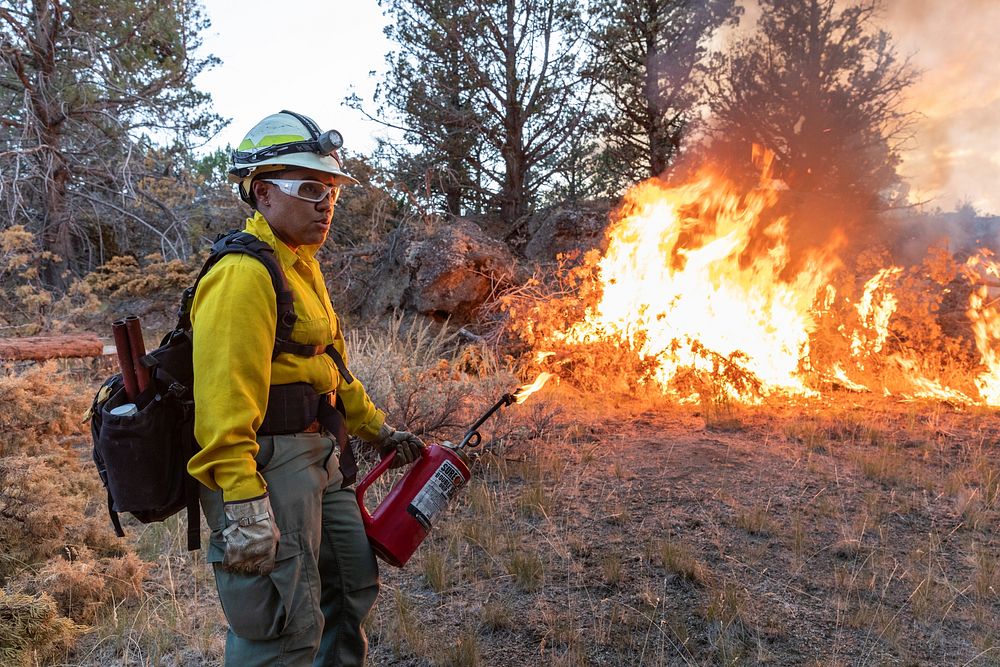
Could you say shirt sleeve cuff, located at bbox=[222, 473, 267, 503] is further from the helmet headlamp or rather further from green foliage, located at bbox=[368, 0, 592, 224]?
green foliage, located at bbox=[368, 0, 592, 224]

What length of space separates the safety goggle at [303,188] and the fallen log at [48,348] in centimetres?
494

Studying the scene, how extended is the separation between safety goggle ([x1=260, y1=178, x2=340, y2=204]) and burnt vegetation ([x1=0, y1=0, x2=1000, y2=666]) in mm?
2130

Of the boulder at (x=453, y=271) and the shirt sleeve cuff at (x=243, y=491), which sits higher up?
the boulder at (x=453, y=271)

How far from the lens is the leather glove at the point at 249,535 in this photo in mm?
1914

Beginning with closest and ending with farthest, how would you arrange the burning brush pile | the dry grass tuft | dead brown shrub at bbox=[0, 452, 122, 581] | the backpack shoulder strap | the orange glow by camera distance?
the backpack shoulder strap, the dry grass tuft, dead brown shrub at bbox=[0, 452, 122, 581], the burning brush pile, the orange glow

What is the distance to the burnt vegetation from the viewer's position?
11.1 feet

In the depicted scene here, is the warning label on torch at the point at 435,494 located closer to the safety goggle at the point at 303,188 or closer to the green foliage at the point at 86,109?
the safety goggle at the point at 303,188

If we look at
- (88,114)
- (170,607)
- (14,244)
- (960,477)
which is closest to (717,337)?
(960,477)

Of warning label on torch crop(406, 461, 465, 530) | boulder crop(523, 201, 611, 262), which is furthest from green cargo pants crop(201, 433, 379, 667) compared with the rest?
boulder crop(523, 201, 611, 262)

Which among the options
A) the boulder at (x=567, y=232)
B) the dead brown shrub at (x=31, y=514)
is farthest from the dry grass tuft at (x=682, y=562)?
the boulder at (x=567, y=232)

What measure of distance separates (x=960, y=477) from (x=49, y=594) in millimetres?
5775

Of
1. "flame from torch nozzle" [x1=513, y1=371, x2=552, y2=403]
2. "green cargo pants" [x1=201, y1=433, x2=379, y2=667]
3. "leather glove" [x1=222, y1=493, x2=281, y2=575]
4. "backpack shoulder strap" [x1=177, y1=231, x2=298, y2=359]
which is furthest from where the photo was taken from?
"flame from torch nozzle" [x1=513, y1=371, x2=552, y2=403]

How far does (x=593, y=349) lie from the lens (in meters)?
7.45

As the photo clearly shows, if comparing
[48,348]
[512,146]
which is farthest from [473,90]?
[48,348]
